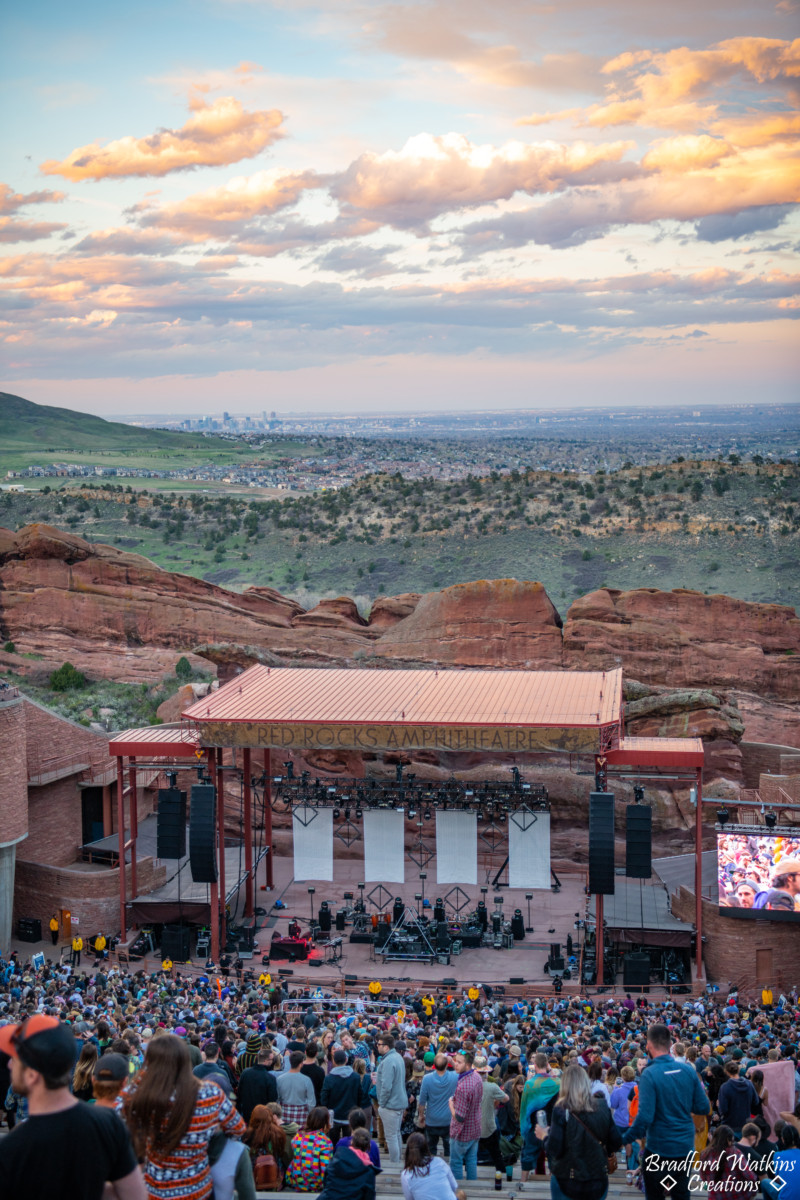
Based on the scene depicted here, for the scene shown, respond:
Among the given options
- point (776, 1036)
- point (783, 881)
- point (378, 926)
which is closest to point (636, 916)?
point (783, 881)

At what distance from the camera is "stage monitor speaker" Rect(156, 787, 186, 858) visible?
2789cm

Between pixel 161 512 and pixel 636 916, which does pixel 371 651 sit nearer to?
pixel 636 916

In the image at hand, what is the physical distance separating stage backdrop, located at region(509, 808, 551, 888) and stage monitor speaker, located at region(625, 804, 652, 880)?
269 cm

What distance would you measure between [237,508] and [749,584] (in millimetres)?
36777

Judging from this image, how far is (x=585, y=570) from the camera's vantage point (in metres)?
62.2

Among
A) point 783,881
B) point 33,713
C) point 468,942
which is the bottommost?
point 468,942

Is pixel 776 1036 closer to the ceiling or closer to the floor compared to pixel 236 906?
closer to the ceiling

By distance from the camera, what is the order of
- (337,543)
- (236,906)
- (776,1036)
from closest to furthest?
(776,1036) → (236,906) → (337,543)

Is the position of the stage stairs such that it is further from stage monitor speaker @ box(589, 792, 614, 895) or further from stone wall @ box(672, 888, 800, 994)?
stone wall @ box(672, 888, 800, 994)

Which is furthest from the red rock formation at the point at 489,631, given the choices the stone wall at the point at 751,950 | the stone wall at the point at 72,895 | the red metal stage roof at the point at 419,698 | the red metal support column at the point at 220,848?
the stone wall at the point at 751,950

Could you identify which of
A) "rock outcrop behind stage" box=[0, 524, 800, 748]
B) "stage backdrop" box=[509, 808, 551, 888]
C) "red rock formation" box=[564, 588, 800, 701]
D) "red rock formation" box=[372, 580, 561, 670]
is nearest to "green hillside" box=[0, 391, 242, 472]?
"rock outcrop behind stage" box=[0, 524, 800, 748]

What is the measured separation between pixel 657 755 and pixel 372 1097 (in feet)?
51.1

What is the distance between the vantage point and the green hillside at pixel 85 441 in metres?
142

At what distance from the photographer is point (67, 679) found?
4569 centimetres
